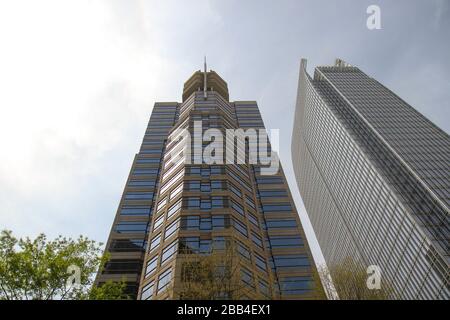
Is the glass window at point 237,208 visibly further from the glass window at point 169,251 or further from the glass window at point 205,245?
the glass window at point 169,251

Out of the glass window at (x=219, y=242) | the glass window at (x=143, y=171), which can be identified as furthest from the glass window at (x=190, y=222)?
the glass window at (x=143, y=171)

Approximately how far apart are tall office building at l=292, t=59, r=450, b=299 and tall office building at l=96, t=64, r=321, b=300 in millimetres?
34826

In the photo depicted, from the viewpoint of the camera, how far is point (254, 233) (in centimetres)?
4744

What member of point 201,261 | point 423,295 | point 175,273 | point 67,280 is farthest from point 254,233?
point 423,295

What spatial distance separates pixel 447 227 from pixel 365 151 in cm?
3353

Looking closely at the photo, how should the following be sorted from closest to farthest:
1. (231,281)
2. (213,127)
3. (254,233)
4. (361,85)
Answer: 1. (231,281)
2. (254,233)
3. (213,127)
4. (361,85)

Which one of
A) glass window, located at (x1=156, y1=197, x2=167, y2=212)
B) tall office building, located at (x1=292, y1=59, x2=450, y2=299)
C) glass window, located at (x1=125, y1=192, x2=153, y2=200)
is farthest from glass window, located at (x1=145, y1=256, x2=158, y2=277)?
tall office building, located at (x1=292, y1=59, x2=450, y2=299)

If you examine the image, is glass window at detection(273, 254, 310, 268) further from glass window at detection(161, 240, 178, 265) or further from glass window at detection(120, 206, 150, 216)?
glass window at detection(120, 206, 150, 216)

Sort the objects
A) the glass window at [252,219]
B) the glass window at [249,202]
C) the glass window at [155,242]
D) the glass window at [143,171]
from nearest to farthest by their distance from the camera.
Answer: the glass window at [155,242], the glass window at [252,219], the glass window at [249,202], the glass window at [143,171]

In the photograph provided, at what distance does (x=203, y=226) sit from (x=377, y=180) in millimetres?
68309

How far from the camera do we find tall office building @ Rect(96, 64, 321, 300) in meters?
39.4

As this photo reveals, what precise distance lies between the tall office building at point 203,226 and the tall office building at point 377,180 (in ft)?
114

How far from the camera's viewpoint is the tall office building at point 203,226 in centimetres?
3944

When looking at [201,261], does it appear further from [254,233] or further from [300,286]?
[300,286]
